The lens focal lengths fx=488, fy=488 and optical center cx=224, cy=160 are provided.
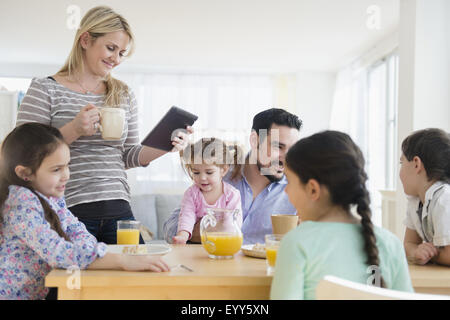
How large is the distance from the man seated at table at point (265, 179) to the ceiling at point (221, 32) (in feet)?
8.57

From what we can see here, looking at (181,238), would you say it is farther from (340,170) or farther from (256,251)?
(340,170)

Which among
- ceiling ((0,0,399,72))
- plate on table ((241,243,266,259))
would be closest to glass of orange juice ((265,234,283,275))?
plate on table ((241,243,266,259))

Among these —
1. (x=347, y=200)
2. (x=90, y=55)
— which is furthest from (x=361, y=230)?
(x=90, y=55)

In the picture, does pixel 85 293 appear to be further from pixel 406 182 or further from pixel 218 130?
pixel 218 130

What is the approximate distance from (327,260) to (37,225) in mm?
741

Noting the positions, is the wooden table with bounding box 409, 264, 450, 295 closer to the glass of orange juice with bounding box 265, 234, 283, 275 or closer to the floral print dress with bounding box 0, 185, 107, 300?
the glass of orange juice with bounding box 265, 234, 283, 275

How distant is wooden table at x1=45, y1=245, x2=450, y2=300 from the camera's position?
113cm

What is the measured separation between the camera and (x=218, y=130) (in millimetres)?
7324

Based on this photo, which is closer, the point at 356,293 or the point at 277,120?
the point at 356,293

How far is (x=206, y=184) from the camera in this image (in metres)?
1.92

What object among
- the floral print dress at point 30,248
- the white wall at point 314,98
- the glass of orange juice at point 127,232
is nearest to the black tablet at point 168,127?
the glass of orange juice at point 127,232

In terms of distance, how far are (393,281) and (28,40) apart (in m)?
5.71

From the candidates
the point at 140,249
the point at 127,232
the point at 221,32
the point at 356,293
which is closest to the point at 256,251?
the point at 140,249

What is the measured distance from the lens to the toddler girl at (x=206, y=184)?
1.90 meters
